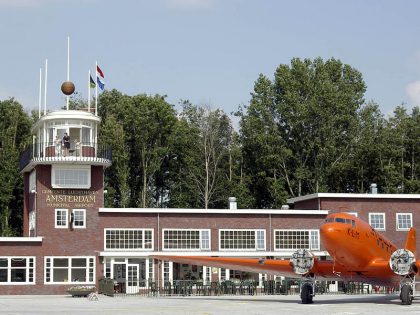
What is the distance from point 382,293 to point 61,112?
2559cm

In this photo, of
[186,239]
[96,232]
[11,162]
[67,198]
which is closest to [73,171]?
[67,198]

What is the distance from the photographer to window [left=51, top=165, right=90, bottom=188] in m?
57.3

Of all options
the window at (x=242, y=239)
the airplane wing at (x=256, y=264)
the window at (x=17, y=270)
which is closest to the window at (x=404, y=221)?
Answer: the window at (x=242, y=239)

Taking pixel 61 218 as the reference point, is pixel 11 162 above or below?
above

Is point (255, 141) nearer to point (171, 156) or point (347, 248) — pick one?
point (171, 156)

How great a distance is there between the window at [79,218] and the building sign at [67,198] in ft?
1.16

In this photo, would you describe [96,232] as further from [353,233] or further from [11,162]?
[353,233]

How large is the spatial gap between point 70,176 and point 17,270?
24.4 feet

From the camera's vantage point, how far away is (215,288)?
54344mm

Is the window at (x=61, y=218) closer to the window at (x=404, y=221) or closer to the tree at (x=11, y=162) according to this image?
the tree at (x=11, y=162)

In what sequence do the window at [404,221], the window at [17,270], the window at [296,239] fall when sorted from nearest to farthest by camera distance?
1. the window at [17,270]
2. the window at [296,239]
3. the window at [404,221]

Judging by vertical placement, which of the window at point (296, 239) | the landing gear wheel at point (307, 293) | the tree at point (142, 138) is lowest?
the landing gear wheel at point (307, 293)

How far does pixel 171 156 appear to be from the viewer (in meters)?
86.2

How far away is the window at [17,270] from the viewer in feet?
181
